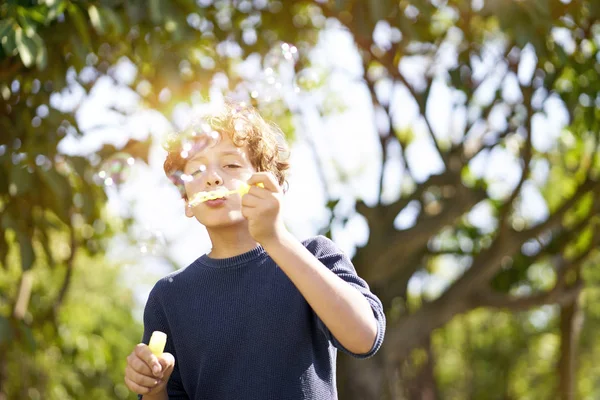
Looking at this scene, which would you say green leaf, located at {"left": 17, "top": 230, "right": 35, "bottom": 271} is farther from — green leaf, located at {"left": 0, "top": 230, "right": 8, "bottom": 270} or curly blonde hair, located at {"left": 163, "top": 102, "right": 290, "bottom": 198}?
curly blonde hair, located at {"left": 163, "top": 102, "right": 290, "bottom": 198}

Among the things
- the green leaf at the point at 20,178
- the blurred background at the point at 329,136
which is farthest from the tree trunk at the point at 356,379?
the green leaf at the point at 20,178

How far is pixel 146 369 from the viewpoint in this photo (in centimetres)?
184

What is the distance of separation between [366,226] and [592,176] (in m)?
2.14

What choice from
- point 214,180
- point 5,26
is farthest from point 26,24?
point 214,180

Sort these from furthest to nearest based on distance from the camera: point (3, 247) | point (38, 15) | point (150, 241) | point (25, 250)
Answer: point (3, 247), point (25, 250), point (38, 15), point (150, 241)

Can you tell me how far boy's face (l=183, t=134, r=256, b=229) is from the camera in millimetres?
1985

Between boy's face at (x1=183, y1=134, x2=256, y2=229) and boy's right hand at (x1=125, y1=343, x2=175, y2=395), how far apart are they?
34 centimetres

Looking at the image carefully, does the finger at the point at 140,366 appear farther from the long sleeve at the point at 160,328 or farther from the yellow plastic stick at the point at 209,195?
the yellow plastic stick at the point at 209,195

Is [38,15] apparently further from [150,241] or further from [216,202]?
[216,202]

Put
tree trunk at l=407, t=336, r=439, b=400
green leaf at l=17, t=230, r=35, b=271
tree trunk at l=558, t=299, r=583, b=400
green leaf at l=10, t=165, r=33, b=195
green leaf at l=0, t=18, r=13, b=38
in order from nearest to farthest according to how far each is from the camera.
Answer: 1. green leaf at l=0, t=18, r=13, b=38
2. green leaf at l=10, t=165, r=33, b=195
3. green leaf at l=17, t=230, r=35, b=271
4. tree trunk at l=558, t=299, r=583, b=400
5. tree trunk at l=407, t=336, r=439, b=400

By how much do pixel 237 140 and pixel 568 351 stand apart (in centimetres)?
881

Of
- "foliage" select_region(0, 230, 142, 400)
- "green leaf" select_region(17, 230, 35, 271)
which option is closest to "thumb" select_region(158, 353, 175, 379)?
"green leaf" select_region(17, 230, 35, 271)

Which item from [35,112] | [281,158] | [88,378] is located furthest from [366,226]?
[88,378]

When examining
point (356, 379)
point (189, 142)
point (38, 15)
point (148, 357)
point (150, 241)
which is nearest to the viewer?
point (148, 357)
